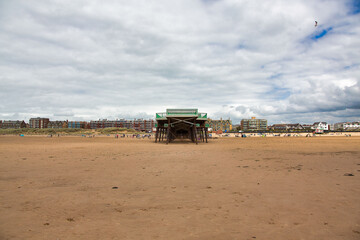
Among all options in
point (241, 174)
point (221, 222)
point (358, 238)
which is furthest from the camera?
point (241, 174)

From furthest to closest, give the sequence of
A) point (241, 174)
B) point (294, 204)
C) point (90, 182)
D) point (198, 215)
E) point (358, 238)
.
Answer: point (241, 174), point (90, 182), point (294, 204), point (198, 215), point (358, 238)

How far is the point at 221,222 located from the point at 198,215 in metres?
0.60

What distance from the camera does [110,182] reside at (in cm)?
830

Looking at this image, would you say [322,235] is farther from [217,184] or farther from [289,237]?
[217,184]

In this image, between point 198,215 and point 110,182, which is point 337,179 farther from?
point 110,182

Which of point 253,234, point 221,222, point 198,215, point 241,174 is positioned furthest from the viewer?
point 241,174

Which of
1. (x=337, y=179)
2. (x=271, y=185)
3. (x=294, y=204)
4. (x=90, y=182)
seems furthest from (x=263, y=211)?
(x=90, y=182)

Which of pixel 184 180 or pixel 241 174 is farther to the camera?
pixel 241 174

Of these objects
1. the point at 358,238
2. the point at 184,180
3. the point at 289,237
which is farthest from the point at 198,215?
the point at 184,180

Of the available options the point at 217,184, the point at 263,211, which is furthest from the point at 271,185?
the point at 263,211

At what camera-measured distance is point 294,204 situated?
570 centimetres

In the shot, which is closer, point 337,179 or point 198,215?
point 198,215

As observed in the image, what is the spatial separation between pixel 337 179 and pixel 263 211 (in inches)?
199

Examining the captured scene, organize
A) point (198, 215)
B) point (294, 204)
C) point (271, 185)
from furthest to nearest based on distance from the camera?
point (271, 185) → point (294, 204) → point (198, 215)
